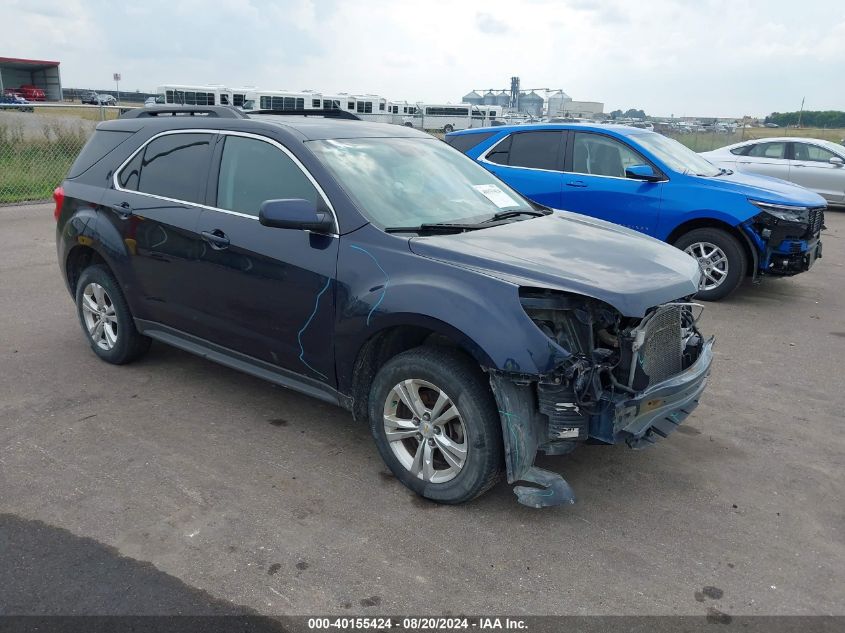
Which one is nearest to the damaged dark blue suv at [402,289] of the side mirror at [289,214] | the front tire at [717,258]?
the side mirror at [289,214]

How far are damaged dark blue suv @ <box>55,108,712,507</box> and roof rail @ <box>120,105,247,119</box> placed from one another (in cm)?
4

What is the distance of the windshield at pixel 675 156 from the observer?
318 inches

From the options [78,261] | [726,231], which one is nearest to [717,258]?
[726,231]

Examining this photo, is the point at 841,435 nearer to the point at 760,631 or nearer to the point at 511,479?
the point at 760,631

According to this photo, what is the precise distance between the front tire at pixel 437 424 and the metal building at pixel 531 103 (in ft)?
206

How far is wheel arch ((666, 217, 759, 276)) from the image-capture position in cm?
763

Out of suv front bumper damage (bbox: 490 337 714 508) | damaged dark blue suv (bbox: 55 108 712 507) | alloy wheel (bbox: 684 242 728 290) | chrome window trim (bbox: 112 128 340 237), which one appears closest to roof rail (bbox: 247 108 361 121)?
damaged dark blue suv (bbox: 55 108 712 507)

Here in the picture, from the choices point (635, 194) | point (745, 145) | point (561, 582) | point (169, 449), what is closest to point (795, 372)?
point (635, 194)

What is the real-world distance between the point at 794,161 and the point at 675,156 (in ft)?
27.4

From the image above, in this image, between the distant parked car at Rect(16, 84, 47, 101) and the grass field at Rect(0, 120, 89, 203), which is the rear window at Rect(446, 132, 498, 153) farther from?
the distant parked car at Rect(16, 84, 47, 101)

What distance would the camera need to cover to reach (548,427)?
3.32 m

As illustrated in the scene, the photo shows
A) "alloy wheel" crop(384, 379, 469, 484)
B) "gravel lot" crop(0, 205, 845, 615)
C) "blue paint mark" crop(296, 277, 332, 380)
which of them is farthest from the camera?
"blue paint mark" crop(296, 277, 332, 380)

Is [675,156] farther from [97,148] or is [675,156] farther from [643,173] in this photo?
[97,148]

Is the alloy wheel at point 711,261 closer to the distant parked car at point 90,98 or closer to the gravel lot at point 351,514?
the gravel lot at point 351,514
